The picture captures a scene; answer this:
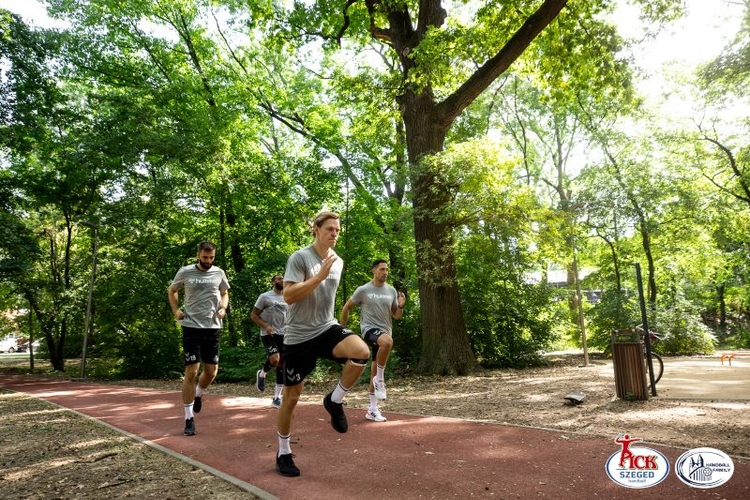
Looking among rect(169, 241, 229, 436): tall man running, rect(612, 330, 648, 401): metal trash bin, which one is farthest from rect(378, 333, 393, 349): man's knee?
rect(612, 330, 648, 401): metal trash bin

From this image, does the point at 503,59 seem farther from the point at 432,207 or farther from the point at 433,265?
the point at 433,265

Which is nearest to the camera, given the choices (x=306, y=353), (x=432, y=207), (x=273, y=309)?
(x=306, y=353)

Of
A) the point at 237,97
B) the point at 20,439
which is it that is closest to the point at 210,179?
the point at 237,97

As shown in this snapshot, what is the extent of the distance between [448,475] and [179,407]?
5.73 metres

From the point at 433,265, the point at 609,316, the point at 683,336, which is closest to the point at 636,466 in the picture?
the point at 433,265

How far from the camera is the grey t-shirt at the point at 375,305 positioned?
6.66 meters

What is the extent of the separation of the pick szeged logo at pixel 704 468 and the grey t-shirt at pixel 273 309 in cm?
582

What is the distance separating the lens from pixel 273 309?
7.96 metres

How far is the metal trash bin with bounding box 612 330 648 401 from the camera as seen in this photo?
22.0 ft

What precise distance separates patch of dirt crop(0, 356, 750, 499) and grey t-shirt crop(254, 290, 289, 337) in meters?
1.60

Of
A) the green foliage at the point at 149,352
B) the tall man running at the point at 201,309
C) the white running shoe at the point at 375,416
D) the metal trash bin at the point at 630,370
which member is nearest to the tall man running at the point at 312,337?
the white running shoe at the point at 375,416

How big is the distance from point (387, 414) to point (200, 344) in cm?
259

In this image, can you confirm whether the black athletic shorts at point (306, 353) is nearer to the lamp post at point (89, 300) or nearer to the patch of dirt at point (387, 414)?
the patch of dirt at point (387, 414)

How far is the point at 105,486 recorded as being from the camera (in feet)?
11.9
